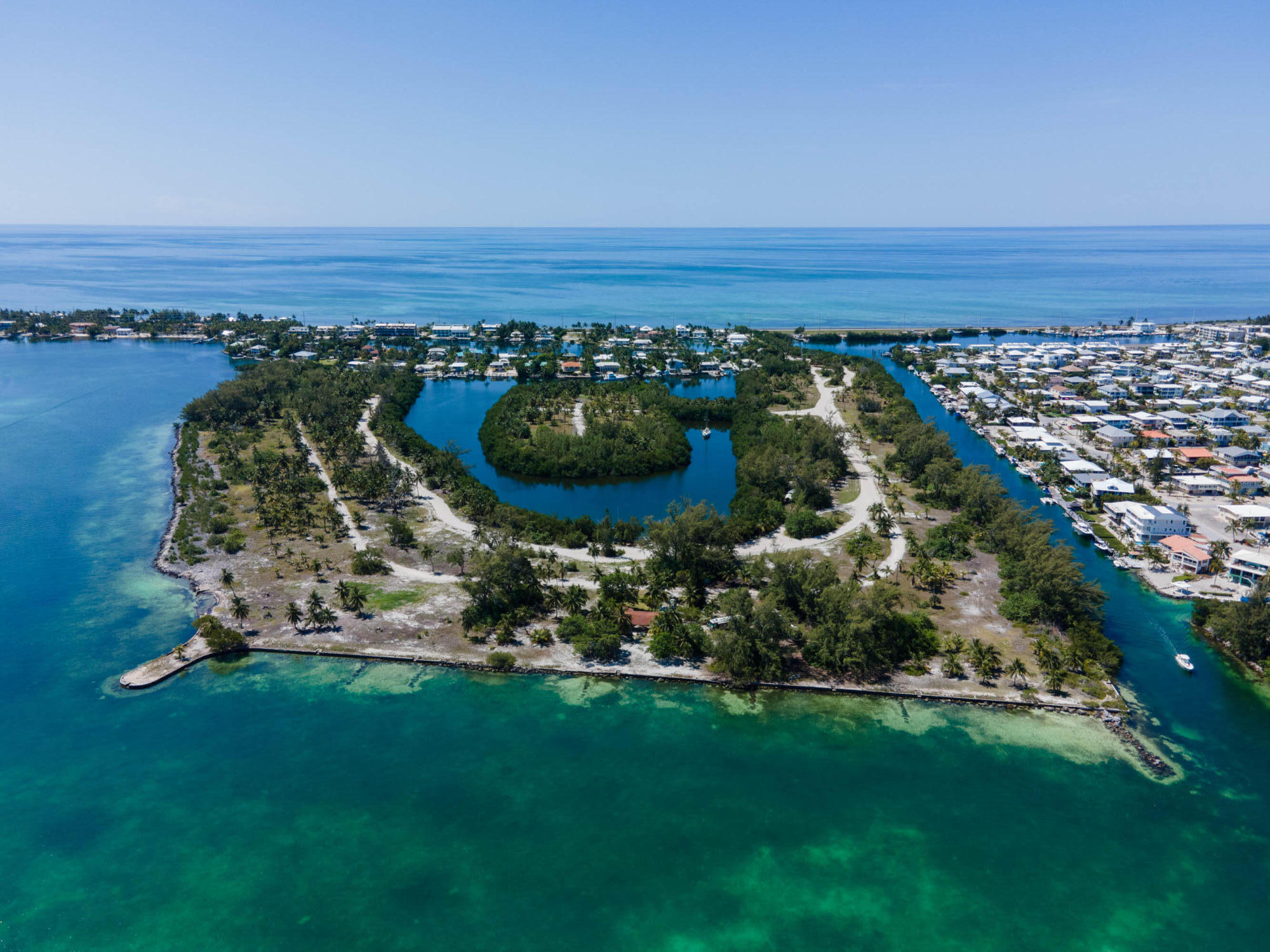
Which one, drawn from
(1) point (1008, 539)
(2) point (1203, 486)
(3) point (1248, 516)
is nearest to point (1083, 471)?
(2) point (1203, 486)

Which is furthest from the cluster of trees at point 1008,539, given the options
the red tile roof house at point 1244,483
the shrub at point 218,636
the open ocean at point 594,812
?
the shrub at point 218,636

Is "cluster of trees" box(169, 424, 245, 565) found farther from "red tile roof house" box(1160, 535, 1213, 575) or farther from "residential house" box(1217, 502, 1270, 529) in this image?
"residential house" box(1217, 502, 1270, 529)

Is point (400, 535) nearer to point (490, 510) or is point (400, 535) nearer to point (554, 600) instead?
point (490, 510)

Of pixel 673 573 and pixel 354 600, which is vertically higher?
pixel 673 573

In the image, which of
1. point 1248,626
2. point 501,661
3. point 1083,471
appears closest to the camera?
point 1248,626

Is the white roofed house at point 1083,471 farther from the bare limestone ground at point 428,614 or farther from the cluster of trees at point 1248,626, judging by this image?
the cluster of trees at point 1248,626

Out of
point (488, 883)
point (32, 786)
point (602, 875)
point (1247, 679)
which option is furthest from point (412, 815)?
point (1247, 679)

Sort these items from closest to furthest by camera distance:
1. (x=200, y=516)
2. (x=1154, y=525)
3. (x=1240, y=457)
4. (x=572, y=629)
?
(x=572, y=629) < (x=1154, y=525) < (x=200, y=516) < (x=1240, y=457)
